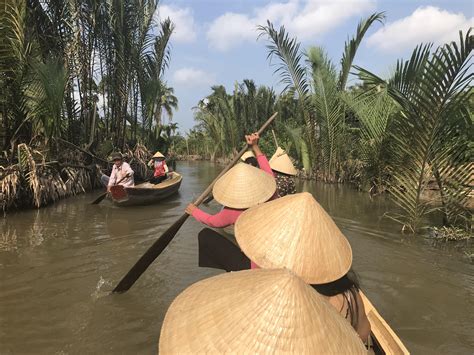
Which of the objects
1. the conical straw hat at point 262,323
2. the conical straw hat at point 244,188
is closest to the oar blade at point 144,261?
the conical straw hat at point 244,188

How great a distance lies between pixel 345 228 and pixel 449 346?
14.7ft

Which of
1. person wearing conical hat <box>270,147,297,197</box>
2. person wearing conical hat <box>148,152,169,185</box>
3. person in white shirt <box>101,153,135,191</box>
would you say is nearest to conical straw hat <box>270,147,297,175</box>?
person wearing conical hat <box>270,147,297,197</box>

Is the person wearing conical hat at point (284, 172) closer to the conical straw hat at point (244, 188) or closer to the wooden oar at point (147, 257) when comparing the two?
the wooden oar at point (147, 257)

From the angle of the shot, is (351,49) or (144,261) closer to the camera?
(144,261)

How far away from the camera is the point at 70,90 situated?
11719mm

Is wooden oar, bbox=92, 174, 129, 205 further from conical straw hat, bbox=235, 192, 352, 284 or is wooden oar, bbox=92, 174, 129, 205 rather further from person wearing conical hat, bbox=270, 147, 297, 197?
conical straw hat, bbox=235, 192, 352, 284

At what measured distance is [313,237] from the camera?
216 cm

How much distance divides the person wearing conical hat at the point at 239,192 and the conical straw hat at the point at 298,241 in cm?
103

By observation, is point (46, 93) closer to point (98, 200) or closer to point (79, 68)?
point (98, 200)

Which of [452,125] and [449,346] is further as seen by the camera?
[452,125]

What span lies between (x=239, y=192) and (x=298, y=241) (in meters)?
1.36

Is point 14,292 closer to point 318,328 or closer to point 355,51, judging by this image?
point 318,328

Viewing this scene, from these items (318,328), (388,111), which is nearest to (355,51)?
(388,111)

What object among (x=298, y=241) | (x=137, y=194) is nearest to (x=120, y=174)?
(x=137, y=194)
